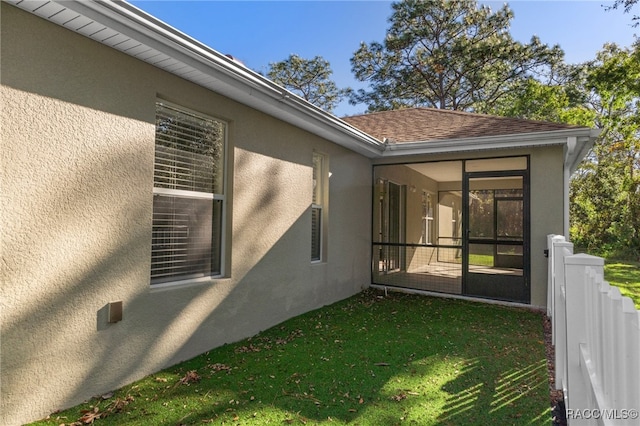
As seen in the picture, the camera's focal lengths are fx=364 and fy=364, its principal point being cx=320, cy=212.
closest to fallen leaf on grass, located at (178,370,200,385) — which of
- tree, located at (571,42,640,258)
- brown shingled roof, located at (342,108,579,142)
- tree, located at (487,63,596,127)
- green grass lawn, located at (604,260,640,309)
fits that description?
brown shingled roof, located at (342,108,579,142)

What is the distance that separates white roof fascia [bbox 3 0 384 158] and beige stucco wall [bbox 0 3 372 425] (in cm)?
16

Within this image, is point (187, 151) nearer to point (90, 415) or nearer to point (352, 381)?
point (90, 415)

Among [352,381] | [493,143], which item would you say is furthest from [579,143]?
[352,381]

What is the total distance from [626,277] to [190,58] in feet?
43.3

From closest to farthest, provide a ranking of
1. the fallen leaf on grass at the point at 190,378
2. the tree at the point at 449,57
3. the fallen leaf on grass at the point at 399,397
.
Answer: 1. the fallen leaf on grass at the point at 399,397
2. the fallen leaf on grass at the point at 190,378
3. the tree at the point at 449,57

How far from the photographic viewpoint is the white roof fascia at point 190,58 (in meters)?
2.72

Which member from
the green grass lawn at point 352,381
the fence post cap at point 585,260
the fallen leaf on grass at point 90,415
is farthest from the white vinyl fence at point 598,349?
the fallen leaf on grass at point 90,415

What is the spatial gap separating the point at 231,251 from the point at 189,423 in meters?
2.12

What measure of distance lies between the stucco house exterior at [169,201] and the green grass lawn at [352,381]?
0.34 metres

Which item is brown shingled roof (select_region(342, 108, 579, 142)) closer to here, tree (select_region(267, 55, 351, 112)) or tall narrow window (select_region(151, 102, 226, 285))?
tall narrow window (select_region(151, 102, 226, 285))

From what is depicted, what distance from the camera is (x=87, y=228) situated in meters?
3.10

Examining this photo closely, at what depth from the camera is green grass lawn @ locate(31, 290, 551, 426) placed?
9.69 ft

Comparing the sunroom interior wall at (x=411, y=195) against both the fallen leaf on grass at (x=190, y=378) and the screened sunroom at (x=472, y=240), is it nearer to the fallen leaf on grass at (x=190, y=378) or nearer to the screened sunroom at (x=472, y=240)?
the screened sunroom at (x=472, y=240)

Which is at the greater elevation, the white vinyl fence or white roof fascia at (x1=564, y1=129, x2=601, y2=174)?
white roof fascia at (x1=564, y1=129, x2=601, y2=174)
